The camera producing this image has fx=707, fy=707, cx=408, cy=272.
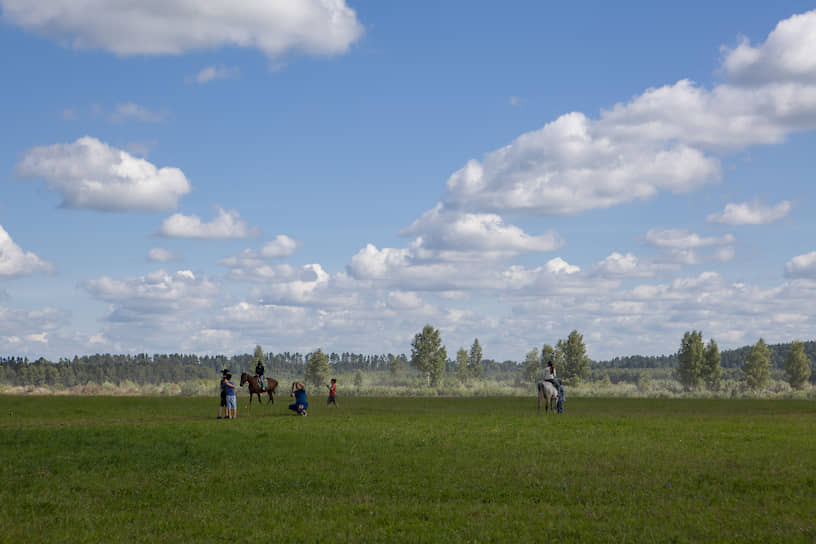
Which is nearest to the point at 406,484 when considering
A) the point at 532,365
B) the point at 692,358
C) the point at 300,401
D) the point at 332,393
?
the point at 300,401

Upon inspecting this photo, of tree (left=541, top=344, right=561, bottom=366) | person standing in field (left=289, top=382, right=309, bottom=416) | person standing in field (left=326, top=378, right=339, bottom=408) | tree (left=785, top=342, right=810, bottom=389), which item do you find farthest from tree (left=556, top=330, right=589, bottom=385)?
person standing in field (left=289, top=382, right=309, bottom=416)

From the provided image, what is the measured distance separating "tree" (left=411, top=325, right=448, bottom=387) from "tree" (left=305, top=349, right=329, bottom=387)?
19327 millimetres

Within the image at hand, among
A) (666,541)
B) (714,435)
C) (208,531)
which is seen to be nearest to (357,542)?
(208,531)

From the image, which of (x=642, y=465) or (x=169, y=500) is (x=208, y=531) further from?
(x=642, y=465)

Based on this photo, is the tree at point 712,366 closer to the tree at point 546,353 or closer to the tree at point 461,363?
the tree at point 546,353

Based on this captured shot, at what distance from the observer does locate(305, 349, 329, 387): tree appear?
149 m

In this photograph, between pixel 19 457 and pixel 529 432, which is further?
pixel 529 432

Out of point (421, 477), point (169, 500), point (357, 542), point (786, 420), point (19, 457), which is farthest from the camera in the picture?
point (786, 420)

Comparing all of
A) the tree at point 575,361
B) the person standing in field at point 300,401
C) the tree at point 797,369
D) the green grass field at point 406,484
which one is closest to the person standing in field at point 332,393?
the person standing in field at point 300,401

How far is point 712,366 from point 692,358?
361 centimetres

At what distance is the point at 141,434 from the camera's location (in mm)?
28234

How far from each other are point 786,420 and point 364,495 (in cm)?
3021

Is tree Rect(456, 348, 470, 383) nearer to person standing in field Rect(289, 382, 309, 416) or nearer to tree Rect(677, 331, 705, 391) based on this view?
tree Rect(677, 331, 705, 391)

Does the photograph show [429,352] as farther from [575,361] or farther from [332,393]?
[332,393]
